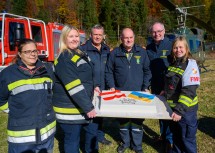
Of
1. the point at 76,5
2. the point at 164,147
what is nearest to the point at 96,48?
the point at 164,147

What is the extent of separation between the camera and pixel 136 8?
5341 cm

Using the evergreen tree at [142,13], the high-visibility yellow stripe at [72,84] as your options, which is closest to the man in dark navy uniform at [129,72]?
the high-visibility yellow stripe at [72,84]

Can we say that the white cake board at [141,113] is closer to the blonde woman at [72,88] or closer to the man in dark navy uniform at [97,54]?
the blonde woman at [72,88]

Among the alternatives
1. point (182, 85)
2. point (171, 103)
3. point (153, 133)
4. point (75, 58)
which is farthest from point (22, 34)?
point (182, 85)

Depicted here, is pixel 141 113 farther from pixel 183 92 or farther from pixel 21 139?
pixel 21 139

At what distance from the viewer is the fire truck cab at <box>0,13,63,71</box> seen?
23.8 ft

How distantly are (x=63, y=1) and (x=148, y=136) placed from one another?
5046 cm

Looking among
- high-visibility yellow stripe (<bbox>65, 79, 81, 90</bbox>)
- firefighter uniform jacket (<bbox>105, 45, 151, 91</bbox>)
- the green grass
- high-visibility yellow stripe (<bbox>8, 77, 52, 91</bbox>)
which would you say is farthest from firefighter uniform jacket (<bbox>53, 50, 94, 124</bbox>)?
the green grass

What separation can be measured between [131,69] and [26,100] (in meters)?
1.61

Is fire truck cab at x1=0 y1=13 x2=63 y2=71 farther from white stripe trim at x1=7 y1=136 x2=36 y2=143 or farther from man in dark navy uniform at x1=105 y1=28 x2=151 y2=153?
white stripe trim at x1=7 y1=136 x2=36 y2=143

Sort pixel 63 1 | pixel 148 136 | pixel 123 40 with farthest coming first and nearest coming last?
pixel 63 1 < pixel 148 136 < pixel 123 40

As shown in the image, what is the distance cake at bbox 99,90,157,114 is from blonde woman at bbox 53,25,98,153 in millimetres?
197

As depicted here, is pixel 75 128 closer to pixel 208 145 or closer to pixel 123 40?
pixel 123 40

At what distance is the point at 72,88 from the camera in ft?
8.52
